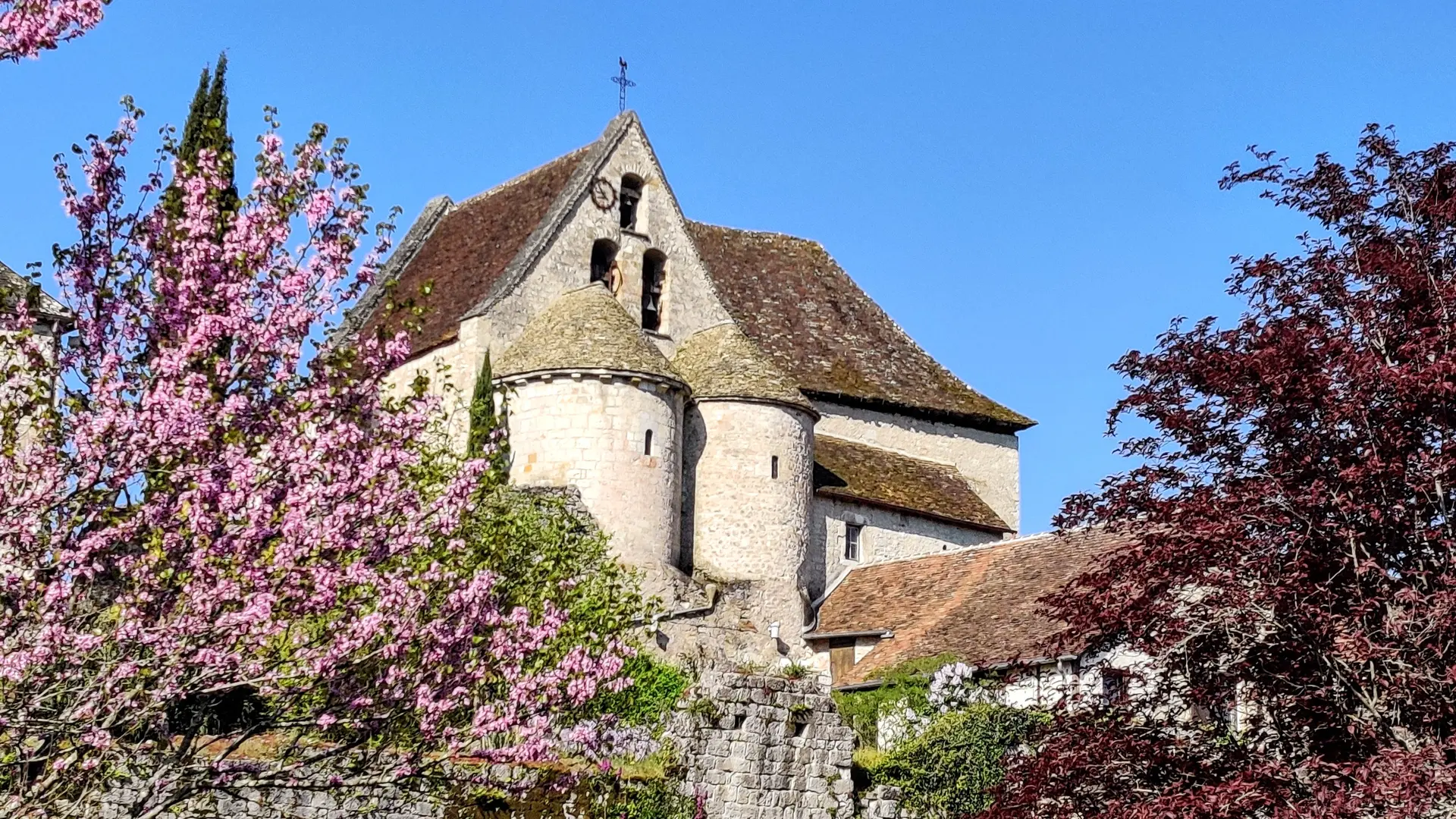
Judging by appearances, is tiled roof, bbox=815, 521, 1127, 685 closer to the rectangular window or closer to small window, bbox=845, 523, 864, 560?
the rectangular window

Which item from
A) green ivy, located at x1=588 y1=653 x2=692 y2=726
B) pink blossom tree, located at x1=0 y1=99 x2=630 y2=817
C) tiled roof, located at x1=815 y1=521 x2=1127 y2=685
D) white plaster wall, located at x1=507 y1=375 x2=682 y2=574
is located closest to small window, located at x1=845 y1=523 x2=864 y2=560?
tiled roof, located at x1=815 y1=521 x2=1127 y2=685

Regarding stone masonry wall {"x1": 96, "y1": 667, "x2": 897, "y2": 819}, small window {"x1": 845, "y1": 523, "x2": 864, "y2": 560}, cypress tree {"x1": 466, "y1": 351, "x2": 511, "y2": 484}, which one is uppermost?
cypress tree {"x1": 466, "y1": 351, "x2": 511, "y2": 484}

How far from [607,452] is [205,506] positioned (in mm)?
24047

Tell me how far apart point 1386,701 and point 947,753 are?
1200cm

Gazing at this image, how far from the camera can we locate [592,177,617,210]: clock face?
130 ft

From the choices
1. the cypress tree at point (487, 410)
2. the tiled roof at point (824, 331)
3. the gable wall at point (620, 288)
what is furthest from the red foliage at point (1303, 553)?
the tiled roof at point (824, 331)

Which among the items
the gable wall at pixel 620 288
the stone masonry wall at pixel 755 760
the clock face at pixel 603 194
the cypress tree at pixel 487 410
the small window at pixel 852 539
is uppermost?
the clock face at pixel 603 194

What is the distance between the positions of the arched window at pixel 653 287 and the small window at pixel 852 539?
6.01 m

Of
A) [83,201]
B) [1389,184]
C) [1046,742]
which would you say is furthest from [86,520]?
[1389,184]

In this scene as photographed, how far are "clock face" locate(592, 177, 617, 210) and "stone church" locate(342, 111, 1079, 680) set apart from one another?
5cm

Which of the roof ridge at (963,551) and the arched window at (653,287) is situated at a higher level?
the arched window at (653,287)

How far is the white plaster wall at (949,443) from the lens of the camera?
43.1 m

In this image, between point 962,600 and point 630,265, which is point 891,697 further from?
point 630,265

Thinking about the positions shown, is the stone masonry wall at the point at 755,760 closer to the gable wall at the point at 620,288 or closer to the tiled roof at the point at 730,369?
the tiled roof at the point at 730,369
